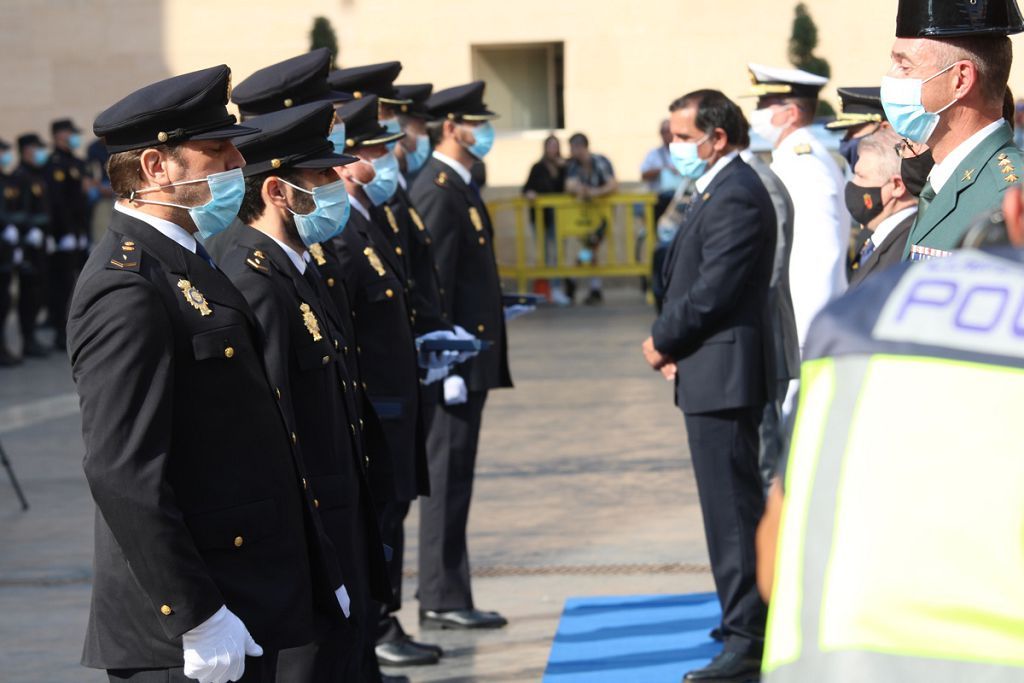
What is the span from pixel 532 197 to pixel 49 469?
10068 mm

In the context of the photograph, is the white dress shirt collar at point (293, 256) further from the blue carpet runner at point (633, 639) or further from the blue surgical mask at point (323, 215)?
the blue carpet runner at point (633, 639)

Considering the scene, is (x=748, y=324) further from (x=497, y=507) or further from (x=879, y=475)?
(x=879, y=475)

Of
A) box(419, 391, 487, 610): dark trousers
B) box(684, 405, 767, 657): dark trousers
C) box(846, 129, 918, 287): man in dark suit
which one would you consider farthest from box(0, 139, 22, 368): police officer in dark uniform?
box(846, 129, 918, 287): man in dark suit

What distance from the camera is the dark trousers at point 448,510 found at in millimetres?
6105

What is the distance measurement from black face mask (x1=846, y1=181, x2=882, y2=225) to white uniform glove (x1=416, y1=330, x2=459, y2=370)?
153 cm

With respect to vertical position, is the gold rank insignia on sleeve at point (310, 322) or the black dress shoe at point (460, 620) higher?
the gold rank insignia on sleeve at point (310, 322)

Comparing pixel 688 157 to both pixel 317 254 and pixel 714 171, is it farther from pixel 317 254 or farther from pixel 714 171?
pixel 317 254

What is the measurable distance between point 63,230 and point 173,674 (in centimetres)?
1385

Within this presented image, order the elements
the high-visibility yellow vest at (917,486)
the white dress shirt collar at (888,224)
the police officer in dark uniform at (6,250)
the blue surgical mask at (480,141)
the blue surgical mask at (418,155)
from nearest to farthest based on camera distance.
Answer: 1. the high-visibility yellow vest at (917,486)
2. the white dress shirt collar at (888,224)
3. the blue surgical mask at (480,141)
4. the blue surgical mask at (418,155)
5. the police officer in dark uniform at (6,250)

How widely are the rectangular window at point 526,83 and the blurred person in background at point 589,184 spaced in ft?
13.4

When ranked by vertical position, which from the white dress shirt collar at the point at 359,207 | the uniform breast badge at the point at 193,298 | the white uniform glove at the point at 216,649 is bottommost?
the white uniform glove at the point at 216,649

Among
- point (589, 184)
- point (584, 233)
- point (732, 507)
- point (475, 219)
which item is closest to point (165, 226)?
point (732, 507)

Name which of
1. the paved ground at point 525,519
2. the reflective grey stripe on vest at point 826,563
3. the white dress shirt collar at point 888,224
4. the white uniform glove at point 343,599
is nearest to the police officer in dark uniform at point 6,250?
the paved ground at point 525,519

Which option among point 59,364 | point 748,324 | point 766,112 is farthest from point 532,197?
point 748,324
